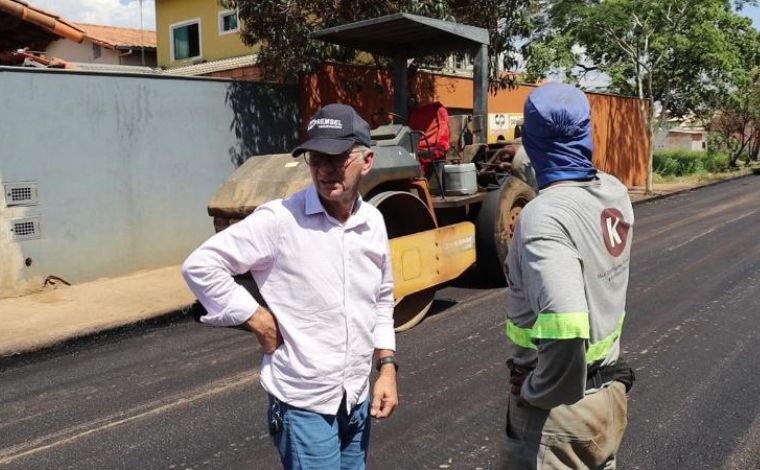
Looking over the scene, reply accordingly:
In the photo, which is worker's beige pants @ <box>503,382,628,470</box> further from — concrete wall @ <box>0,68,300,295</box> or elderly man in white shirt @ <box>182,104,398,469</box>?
concrete wall @ <box>0,68,300,295</box>

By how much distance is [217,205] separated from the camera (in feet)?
21.7

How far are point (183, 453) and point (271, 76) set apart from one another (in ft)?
27.1

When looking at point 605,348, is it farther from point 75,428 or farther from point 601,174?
point 75,428

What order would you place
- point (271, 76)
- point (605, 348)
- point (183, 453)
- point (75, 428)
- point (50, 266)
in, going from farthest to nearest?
point (271, 76)
point (50, 266)
point (75, 428)
point (183, 453)
point (605, 348)

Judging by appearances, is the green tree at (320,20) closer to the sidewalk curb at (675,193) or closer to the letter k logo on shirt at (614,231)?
the sidewalk curb at (675,193)

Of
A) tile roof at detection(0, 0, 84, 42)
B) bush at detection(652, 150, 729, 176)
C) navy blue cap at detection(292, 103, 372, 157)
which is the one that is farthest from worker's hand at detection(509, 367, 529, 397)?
bush at detection(652, 150, 729, 176)

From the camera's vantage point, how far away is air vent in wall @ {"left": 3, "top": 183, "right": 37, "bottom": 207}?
320 inches

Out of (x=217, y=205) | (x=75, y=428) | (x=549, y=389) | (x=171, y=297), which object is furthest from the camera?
(x=171, y=297)

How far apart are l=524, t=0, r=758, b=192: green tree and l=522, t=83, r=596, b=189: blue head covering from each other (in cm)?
1484

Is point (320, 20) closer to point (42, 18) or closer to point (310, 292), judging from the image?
point (42, 18)

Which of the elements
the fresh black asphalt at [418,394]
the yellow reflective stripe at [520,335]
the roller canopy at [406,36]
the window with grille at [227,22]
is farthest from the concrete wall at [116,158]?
the window with grille at [227,22]

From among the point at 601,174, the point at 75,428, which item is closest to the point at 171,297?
the point at 75,428

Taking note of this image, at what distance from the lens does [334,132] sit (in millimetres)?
2322

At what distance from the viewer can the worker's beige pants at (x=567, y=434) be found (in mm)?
2098
